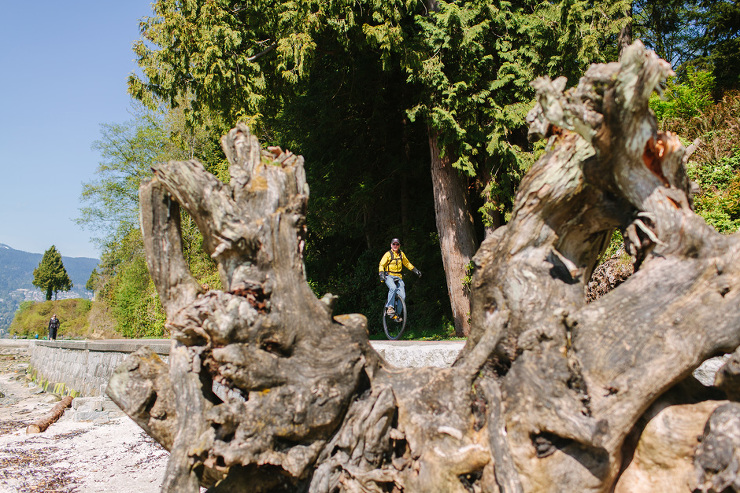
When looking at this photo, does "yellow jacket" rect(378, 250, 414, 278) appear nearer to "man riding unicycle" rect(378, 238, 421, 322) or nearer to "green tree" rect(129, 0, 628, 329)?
"man riding unicycle" rect(378, 238, 421, 322)

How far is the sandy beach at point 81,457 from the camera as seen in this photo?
5527 millimetres

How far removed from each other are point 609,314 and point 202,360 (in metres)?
2.41

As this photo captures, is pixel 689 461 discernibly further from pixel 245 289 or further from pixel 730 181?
pixel 730 181

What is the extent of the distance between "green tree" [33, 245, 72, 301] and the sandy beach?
8344 centimetres

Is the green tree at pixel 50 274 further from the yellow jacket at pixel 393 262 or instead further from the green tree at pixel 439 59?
the yellow jacket at pixel 393 262

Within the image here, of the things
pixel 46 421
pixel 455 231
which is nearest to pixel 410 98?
pixel 455 231

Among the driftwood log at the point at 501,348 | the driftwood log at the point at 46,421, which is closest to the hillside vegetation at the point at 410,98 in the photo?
the driftwood log at the point at 46,421

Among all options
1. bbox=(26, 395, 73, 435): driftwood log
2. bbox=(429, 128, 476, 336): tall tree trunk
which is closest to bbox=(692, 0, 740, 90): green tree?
bbox=(429, 128, 476, 336): tall tree trunk

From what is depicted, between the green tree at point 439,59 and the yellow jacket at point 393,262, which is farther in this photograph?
the yellow jacket at point 393,262

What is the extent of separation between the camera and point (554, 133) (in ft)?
11.0

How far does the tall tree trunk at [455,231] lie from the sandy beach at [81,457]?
255 inches

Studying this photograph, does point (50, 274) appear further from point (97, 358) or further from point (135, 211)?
point (97, 358)

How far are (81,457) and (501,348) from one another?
20.2 feet

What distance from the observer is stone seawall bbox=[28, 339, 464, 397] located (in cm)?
585
